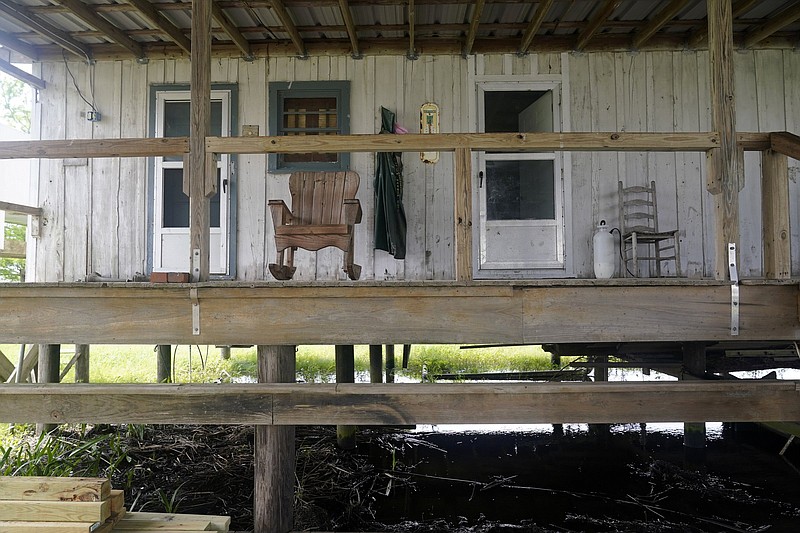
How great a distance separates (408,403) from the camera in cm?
230

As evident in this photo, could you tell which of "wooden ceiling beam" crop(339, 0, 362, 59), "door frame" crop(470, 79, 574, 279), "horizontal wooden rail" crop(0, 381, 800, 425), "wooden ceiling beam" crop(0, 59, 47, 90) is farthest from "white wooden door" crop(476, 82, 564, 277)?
"wooden ceiling beam" crop(0, 59, 47, 90)

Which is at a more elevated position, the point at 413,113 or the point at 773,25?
the point at 773,25

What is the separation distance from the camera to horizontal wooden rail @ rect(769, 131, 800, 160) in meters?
2.31

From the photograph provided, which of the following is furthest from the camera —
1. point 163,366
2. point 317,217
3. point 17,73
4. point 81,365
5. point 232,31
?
point 163,366

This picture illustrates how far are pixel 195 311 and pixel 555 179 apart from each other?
11.3 ft

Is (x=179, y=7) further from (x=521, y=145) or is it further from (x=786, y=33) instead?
(x=786, y=33)

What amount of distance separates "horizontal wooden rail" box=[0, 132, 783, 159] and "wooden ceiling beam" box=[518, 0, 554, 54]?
6.24ft

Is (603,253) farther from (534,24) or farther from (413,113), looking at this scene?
(413,113)

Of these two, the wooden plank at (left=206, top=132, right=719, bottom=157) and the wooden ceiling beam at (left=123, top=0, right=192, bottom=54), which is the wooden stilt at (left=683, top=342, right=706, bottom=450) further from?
the wooden ceiling beam at (left=123, top=0, right=192, bottom=54)

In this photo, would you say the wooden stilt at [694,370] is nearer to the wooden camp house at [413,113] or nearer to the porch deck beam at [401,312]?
the wooden camp house at [413,113]

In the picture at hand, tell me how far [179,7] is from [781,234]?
4.41m

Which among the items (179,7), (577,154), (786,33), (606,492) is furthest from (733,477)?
(179,7)

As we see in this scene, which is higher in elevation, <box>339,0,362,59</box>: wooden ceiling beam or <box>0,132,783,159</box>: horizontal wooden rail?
<box>339,0,362,59</box>: wooden ceiling beam

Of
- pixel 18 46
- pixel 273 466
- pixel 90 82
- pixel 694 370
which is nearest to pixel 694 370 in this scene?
pixel 694 370
